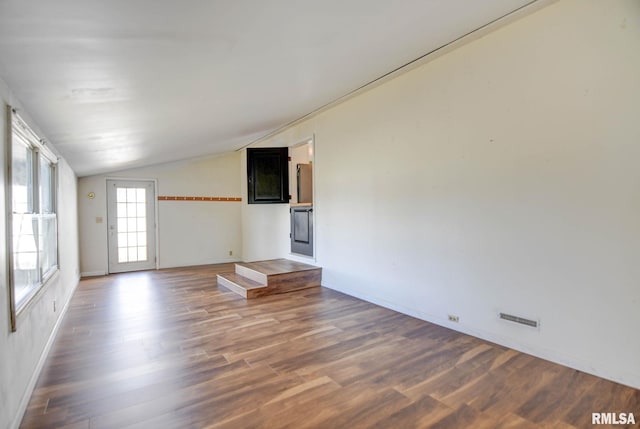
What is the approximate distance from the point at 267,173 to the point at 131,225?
11.6 feet

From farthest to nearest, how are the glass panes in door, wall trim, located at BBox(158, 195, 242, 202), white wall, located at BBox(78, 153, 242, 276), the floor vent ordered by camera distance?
wall trim, located at BBox(158, 195, 242, 202) < the glass panes in door < white wall, located at BBox(78, 153, 242, 276) < the floor vent

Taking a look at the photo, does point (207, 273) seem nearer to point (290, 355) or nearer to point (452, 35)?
point (290, 355)

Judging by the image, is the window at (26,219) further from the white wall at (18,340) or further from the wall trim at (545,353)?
the wall trim at (545,353)

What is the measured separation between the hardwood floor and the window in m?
0.70

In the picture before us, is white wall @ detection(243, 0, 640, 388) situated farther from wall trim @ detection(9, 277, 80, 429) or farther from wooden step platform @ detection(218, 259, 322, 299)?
wall trim @ detection(9, 277, 80, 429)

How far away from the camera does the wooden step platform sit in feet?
15.9

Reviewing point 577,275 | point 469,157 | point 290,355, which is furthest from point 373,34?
point 290,355

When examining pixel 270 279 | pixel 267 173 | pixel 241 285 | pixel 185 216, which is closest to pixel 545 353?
pixel 270 279

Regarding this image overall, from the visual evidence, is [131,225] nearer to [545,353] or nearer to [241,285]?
[241,285]

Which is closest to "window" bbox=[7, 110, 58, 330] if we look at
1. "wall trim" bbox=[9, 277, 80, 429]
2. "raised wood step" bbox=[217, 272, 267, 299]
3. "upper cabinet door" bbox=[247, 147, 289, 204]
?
"wall trim" bbox=[9, 277, 80, 429]

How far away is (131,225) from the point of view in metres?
7.18

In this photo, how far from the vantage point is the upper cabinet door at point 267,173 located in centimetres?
594

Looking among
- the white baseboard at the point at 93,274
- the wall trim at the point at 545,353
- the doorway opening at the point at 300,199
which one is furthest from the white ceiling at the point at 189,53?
the white baseboard at the point at 93,274

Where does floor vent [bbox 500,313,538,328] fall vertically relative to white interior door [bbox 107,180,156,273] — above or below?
below
